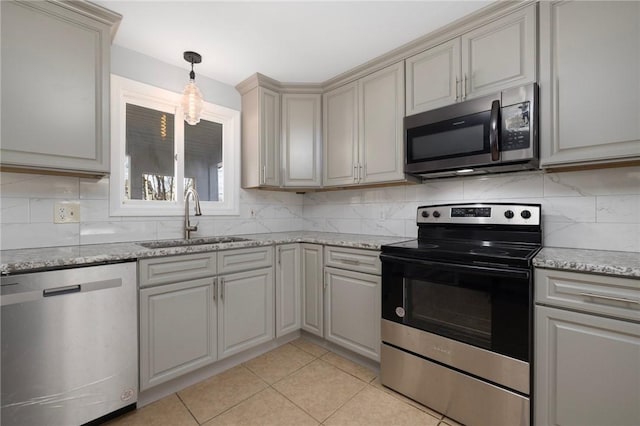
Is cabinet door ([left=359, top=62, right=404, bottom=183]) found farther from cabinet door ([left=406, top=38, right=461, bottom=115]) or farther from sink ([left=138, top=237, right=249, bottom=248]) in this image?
sink ([left=138, top=237, right=249, bottom=248])

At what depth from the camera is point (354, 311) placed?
2.07 meters

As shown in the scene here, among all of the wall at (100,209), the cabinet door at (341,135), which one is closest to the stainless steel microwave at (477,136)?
the cabinet door at (341,135)

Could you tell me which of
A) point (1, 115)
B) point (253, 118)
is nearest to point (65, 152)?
point (1, 115)

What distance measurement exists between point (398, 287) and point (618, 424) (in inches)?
39.9

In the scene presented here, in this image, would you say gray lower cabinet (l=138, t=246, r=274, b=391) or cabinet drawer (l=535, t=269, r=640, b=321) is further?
gray lower cabinet (l=138, t=246, r=274, b=391)

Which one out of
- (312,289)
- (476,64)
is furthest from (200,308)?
(476,64)

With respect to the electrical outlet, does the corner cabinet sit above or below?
above

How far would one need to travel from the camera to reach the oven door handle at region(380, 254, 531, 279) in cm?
129

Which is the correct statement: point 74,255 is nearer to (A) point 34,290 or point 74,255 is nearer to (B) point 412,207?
(A) point 34,290

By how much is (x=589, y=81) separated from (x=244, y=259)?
2.24 meters

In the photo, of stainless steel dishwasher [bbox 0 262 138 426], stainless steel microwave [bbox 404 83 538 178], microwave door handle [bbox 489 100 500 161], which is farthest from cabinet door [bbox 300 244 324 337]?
microwave door handle [bbox 489 100 500 161]

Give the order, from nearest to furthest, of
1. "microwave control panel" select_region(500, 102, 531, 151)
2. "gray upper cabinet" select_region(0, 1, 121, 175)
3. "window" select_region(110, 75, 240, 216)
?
"gray upper cabinet" select_region(0, 1, 121, 175) < "microwave control panel" select_region(500, 102, 531, 151) < "window" select_region(110, 75, 240, 216)

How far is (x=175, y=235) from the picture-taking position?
228 cm

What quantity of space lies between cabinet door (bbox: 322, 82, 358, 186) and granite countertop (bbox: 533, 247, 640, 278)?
1419mm
